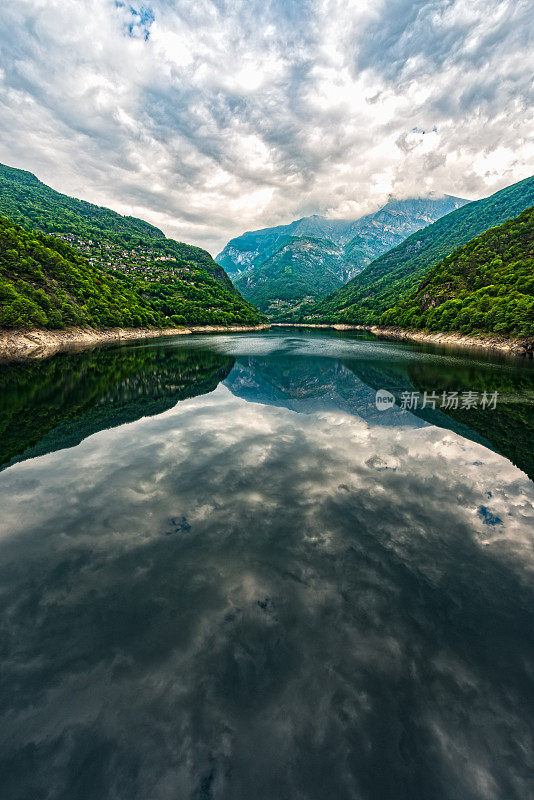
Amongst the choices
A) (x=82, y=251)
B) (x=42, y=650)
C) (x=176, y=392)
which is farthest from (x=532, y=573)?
(x=82, y=251)

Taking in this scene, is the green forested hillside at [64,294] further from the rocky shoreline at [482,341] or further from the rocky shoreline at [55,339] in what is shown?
the rocky shoreline at [482,341]

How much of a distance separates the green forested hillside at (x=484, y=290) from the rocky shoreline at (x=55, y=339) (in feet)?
324

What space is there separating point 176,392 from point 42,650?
85.5ft

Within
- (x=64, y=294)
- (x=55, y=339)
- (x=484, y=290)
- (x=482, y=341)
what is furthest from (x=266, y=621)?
(x=484, y=290)

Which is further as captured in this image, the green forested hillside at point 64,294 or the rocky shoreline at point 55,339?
the green forested hillside at point 64,294

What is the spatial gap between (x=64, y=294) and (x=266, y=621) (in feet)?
318

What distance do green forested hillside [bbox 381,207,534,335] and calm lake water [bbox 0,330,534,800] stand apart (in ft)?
226

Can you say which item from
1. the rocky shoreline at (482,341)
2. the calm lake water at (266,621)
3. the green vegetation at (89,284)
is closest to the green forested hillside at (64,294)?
the green vegetation at (89,284)

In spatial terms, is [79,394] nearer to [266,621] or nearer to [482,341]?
[266,621]

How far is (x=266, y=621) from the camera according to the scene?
6.84 meters

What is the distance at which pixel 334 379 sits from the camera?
128ft

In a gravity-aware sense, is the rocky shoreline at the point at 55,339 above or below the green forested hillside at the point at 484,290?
below

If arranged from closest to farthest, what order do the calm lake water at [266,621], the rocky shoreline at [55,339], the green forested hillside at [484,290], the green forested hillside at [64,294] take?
the calm lake water at [266,621] → the rocky shoreline at [55,339] → the green forested hillside at [64,294] → the green forested hillside at [484,290]

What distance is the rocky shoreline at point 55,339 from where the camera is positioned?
5622cm
